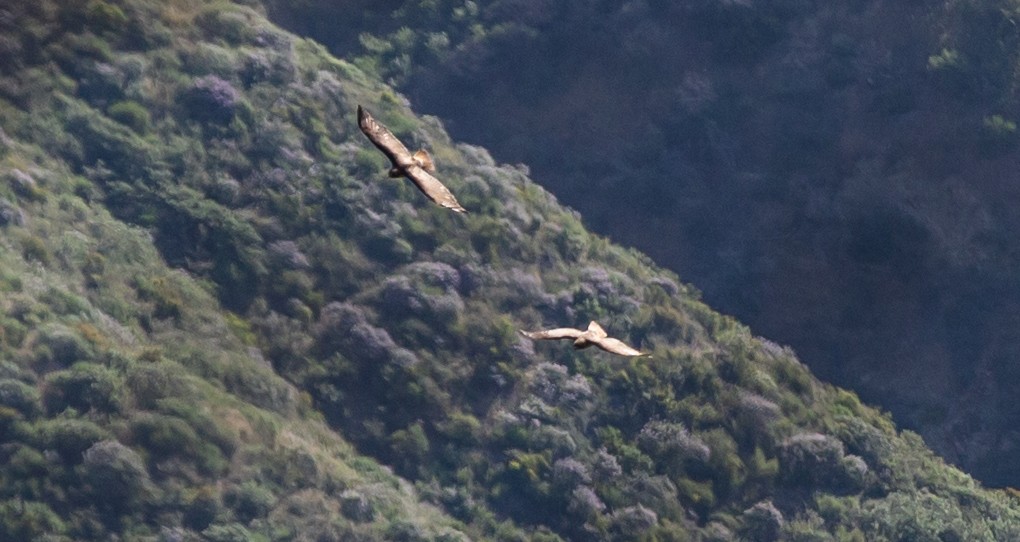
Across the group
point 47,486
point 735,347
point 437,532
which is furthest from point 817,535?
point 47,486

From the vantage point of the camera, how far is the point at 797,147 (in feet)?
204

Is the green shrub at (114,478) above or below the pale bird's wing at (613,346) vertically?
below

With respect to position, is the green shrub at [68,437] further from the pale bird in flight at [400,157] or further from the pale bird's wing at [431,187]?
the pale bird in flight at [400,157]

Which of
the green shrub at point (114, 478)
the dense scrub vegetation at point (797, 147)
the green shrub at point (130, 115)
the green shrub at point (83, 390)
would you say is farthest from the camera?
the dense scrub vegetation at point (797, 147)

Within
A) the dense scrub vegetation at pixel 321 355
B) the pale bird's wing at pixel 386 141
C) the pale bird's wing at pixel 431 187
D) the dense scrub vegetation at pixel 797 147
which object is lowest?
the pale bird's wing at pixel 431 187

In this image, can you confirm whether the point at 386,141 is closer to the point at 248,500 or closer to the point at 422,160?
the point at 422,160

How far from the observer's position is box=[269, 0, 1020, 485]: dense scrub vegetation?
5878cm

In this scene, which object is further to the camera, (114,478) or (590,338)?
(114,478)

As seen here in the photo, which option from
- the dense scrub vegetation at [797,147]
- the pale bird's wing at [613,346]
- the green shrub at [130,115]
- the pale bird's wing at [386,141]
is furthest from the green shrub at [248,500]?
the dense scrub vegetation at [797,147]

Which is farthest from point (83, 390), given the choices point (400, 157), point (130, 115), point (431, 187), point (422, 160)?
point (431, 187)

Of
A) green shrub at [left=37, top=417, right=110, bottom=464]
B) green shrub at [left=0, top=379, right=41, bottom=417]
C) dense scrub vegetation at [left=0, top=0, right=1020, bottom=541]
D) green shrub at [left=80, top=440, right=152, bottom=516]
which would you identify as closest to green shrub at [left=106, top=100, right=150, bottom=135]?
dense scrub vegetation at [left=0, top=0, right=1020, bottom=541]

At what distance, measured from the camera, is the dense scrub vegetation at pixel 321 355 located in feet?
137

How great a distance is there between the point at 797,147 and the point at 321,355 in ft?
71.3

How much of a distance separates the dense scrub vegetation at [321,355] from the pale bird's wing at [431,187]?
642 inches
